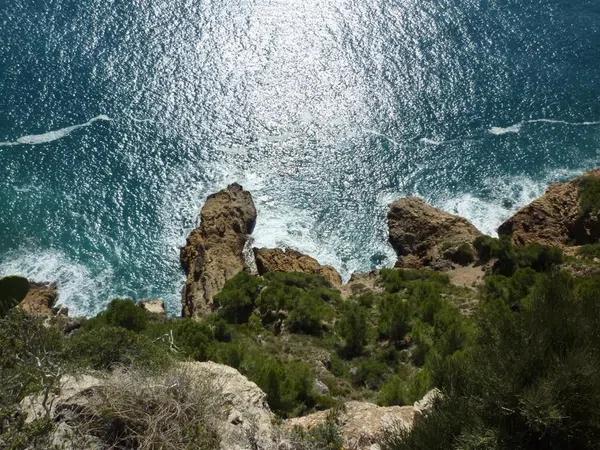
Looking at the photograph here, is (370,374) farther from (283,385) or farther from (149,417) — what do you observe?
(149,417)

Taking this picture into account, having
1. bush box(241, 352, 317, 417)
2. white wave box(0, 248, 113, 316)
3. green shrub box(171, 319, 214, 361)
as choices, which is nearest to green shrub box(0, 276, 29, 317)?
green shrub box(171, 319, 214, 361)

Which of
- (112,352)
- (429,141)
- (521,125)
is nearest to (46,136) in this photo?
(429,141)

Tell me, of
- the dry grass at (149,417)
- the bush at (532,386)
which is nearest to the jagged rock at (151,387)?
the dry grass at (149,417)

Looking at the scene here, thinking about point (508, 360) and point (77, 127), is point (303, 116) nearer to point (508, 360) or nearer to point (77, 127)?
point (77, 127)

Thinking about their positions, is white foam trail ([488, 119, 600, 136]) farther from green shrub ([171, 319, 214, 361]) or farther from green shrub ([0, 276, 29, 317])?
green shrub ([0, 276, 29, 317])

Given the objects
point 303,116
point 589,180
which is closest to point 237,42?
point 303,116

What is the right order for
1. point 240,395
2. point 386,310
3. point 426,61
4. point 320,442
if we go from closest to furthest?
point 320,442
point 240,395
point 386,310
point 426,61
